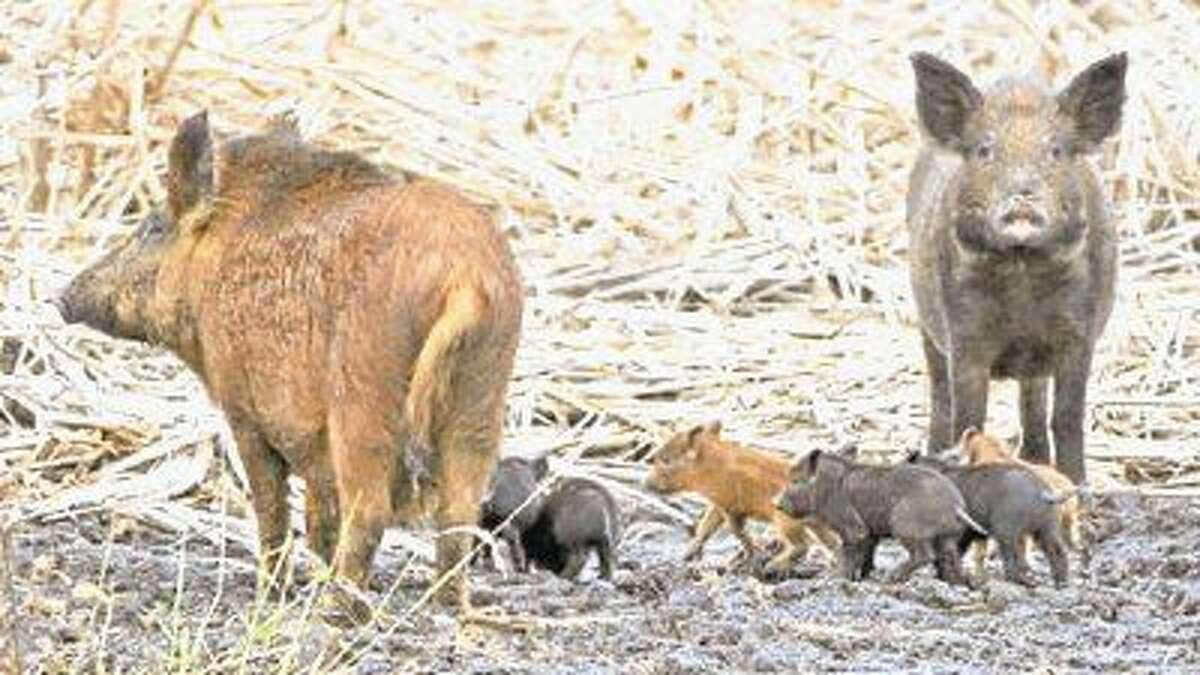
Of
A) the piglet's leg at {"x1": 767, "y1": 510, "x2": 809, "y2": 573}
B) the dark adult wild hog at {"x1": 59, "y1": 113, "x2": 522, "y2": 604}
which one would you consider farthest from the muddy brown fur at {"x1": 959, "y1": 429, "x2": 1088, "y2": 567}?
the dark adult wild hog at {"x1": 59, "y1": 113, "x2": 522, "y2": 604}

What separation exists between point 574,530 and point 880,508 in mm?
900

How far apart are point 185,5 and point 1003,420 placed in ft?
13.3

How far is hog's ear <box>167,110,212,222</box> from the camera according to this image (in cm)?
956

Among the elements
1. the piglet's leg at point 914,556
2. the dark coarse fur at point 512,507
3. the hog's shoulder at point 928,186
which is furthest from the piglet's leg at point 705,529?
the hog's shoulder at point 928,186

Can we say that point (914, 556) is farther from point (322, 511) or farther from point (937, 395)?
point (937, 395)

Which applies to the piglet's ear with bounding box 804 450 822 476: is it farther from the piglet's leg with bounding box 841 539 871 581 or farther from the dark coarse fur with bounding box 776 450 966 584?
the piglet's leg with bounding box 841 539 871 581

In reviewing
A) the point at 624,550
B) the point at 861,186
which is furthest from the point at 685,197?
the point at 624,550


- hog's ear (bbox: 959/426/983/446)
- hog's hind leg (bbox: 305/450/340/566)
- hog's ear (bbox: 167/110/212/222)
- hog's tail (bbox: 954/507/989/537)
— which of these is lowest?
hog's ear (bbox: 959/426/983/446)

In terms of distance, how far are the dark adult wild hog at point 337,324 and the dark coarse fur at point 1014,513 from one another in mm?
1582

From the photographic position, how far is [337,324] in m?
9.03

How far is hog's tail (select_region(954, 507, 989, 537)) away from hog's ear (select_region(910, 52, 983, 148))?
90.5 inches

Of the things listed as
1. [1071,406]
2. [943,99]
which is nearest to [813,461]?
[1071,406]

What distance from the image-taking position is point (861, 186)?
1559 centimetres

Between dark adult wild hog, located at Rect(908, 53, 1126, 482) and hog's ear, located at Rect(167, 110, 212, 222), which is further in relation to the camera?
dark adult wild hog, located at Rect(908, 53, 1126, 482)
